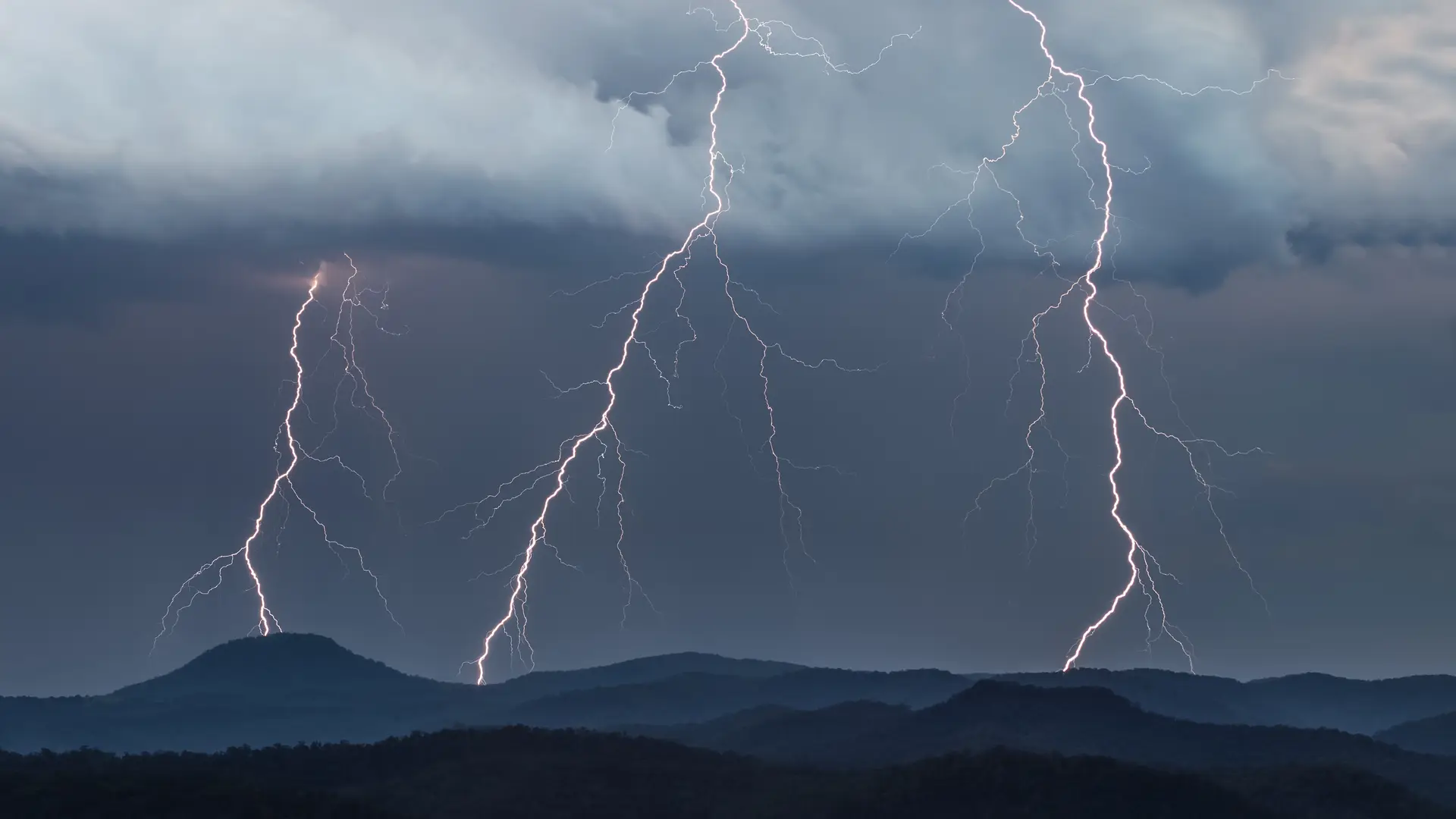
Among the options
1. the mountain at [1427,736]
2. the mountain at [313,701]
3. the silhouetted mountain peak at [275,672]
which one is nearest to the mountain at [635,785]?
the mountain at [1427,736]

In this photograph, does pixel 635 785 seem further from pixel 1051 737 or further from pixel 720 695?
pixel 720 695

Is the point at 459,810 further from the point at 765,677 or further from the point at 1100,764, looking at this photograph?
the point at 765,677

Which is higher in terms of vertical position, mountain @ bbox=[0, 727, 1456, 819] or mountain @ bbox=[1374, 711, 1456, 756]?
mountain @ bbox=[1374, 711, 1456, 756]

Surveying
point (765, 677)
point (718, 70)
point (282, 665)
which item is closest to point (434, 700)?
point (282, 665)

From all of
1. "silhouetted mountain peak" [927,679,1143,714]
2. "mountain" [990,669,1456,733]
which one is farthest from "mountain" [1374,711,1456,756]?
"silhouetted mountain peak" [927,679,1143,714]

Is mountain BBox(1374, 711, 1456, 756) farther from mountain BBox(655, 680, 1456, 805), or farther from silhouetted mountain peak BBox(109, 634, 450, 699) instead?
silhouetted mountain peak BBox(109, 634, 450, 699)

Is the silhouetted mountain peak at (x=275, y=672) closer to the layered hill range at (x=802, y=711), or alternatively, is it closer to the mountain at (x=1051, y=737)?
the layered hill range at (x=802, y=711)
